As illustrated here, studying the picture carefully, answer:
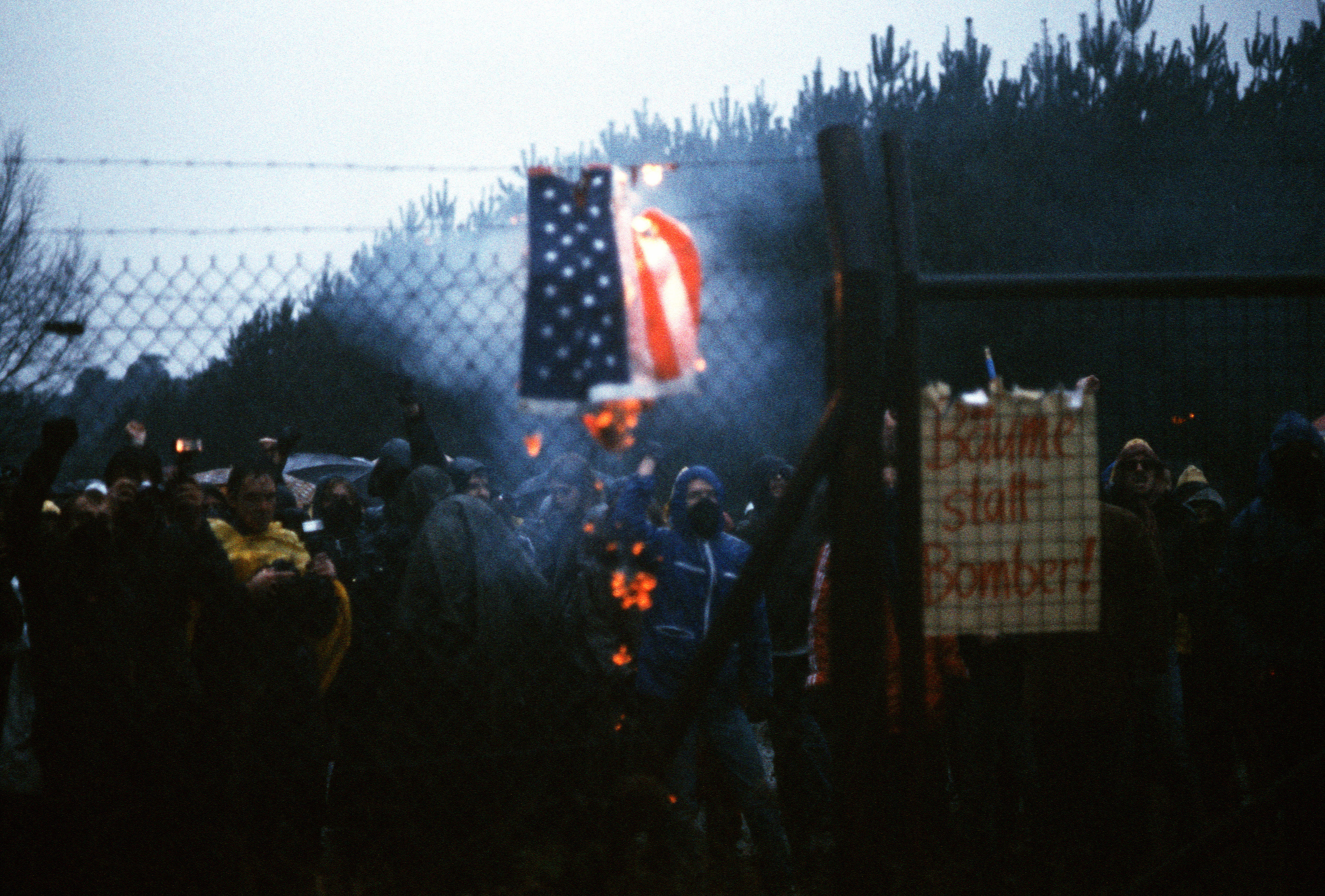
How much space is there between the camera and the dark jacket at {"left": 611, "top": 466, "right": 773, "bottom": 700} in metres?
4.77

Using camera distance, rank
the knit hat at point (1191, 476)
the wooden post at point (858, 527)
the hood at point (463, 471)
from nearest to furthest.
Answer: the wooden post at point (858, 527) → the hood at point (463, 471) → the knit hat at point (1191, 476)

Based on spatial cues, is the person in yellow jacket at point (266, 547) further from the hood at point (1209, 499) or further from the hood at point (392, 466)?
the hood at point (1209, 499)

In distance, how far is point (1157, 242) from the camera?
15750 millimetres

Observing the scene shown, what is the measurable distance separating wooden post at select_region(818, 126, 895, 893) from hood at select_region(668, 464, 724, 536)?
2352 millimetres

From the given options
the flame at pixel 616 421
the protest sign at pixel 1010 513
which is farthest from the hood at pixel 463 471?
the protest sign at pixel 1010 513

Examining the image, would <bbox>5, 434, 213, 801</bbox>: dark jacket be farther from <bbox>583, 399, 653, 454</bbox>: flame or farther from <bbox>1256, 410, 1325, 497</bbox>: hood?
<bbox>1256, 410, 1325, 497</bbox>: hood

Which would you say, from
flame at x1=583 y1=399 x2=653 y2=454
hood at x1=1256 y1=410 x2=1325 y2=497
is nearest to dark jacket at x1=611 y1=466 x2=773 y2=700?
flame at x1=583 y1=399 x2=653 y2=454

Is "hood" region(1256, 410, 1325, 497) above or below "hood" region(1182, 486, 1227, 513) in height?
above

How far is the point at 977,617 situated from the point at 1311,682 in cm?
229

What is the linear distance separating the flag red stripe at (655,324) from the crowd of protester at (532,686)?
0.83 m

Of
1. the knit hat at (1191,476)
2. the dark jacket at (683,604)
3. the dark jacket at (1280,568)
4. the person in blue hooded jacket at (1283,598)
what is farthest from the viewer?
the knit hat at (1191,476)

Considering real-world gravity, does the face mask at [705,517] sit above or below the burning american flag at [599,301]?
below

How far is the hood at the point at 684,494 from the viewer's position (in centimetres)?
499

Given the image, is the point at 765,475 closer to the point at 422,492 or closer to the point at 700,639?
the point at 700,639
